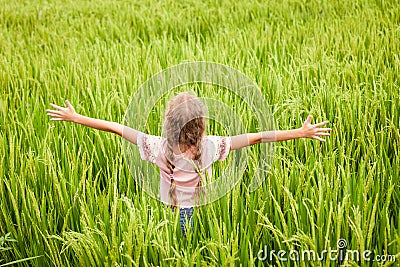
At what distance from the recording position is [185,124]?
139 centimetres

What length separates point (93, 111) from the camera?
7.80 ft

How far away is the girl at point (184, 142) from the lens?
1.39 m

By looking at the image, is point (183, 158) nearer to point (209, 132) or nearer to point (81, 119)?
point (81, 119)

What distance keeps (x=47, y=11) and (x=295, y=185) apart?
4742 millimetres

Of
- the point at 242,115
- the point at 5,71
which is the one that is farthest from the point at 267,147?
the point at 5,71

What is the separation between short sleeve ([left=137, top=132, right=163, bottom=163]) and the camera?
1458mm

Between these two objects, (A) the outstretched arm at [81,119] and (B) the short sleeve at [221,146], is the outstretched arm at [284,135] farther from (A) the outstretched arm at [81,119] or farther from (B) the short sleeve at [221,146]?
(A) the outstretched arm at [81,119]

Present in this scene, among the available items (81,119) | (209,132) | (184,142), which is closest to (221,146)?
(184,142)

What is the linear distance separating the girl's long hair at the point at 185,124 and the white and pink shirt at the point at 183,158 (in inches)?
0.9

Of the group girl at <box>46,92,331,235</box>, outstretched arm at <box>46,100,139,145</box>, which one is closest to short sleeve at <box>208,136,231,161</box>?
girl at <box>46,92,331,235</box>

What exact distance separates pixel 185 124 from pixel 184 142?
0.06m

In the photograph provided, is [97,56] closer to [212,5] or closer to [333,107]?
[333,107]

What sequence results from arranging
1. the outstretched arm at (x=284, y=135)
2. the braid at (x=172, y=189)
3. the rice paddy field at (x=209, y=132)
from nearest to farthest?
the rice paddy field at (x=209, y=132)
the outstretched arm at (x=284, y=135)
the braid at (x=172, y=189)

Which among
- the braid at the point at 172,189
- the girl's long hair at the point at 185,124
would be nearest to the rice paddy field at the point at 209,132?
the braid at the point at 172,189
